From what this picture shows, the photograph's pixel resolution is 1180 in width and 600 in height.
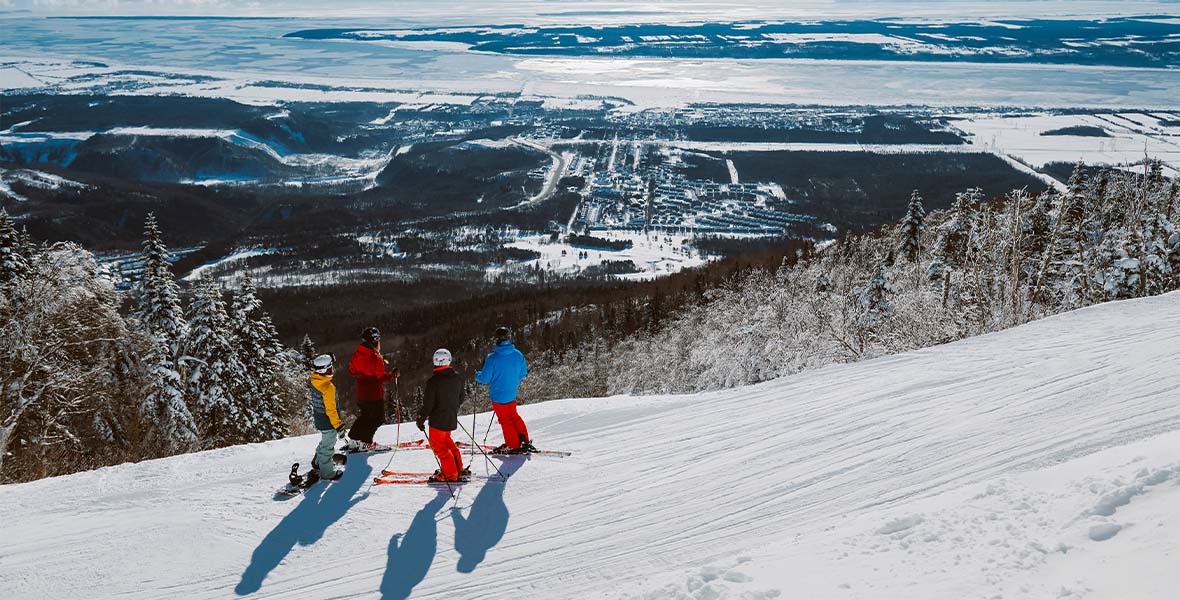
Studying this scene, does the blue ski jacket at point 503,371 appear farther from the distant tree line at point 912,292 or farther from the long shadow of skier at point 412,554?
the distant tree line at point 912,292

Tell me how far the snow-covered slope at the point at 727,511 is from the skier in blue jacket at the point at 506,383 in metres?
0.31

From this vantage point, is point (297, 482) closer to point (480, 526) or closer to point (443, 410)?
point (443, 410)

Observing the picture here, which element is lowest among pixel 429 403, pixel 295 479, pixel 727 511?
pixel 295 479

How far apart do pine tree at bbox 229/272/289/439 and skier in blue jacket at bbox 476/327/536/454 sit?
1897 cm

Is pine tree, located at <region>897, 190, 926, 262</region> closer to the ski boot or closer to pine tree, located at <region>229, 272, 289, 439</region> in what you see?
pine tree, located at <region>229, 272, 289, 439</region>

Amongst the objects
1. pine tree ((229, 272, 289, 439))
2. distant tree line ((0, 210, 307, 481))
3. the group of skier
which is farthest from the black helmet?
pine tree ((229, 272, 289, 439))

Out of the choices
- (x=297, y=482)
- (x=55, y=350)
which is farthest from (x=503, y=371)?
(x=55, y=350)

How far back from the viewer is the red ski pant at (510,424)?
30.8ft

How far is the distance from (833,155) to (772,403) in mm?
204051

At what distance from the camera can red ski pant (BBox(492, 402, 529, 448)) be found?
9.38 metres

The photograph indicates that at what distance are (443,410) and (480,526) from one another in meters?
1.48

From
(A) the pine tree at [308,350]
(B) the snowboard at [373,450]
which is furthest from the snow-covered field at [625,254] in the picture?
(B) the snowboard at [373,450]

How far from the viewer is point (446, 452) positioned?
8.48 metres

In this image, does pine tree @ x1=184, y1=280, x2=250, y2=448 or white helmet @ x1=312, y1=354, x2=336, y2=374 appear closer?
white helmet @ x1=312, y1=354, x2=336, y2=374
